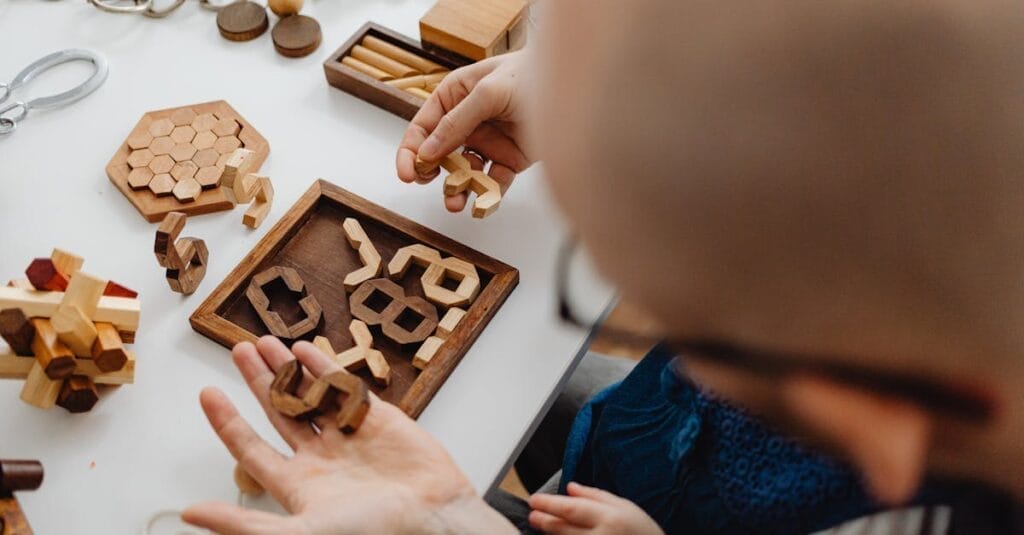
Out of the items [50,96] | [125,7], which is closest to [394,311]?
[50,96]

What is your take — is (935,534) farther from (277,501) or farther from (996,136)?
(277,501)

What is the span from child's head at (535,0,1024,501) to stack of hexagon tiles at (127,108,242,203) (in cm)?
75

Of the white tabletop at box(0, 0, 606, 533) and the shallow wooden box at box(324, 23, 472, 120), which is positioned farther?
→ the shallow wooden box at box(324, 23, 472, 120)

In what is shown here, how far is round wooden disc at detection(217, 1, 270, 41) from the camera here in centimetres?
122

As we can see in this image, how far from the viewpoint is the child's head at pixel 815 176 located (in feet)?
0.96

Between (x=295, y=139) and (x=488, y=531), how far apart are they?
60 cm

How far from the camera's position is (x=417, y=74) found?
1.16 meters

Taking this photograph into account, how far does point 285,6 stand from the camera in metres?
1.23

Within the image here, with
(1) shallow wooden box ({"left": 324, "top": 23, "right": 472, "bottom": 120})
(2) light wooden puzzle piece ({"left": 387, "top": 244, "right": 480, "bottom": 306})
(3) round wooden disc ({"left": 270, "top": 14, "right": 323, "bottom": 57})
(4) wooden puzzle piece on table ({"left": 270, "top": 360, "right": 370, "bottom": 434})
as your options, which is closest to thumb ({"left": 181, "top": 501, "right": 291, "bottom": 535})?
(4) wooden puzzle piece on table ({"left": 270, "top": 360, "right": 370, "bottom": 434})

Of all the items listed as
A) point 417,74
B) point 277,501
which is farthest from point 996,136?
point 417,74

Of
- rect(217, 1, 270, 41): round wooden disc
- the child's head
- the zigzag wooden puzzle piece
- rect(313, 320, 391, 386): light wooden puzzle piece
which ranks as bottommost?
rect(313, 320, 391, 386): light wooden puzzle piece

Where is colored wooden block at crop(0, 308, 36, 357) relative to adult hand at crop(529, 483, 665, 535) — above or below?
below

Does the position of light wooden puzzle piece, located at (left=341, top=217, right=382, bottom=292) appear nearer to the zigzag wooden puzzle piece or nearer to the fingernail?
the zigzag wooden puzzle piece

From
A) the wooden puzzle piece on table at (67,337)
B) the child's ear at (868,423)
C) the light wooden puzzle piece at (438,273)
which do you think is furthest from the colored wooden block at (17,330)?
the child's ear at (868,423)
